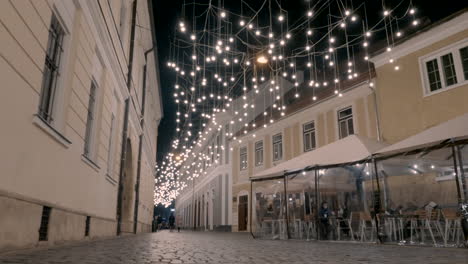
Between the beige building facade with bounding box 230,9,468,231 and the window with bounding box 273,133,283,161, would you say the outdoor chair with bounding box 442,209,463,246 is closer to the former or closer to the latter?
the beige building facade with bounding box 230,9,468,231

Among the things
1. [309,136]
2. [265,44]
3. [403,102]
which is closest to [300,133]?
[309,136]

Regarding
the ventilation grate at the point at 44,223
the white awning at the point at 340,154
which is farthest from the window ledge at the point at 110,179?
the white awning at the point at 340,154

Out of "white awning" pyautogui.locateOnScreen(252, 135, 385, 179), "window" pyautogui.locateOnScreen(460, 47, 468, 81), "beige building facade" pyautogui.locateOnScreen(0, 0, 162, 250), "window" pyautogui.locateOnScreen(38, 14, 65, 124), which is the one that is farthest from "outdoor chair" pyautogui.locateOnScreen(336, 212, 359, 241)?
"window" pyautogui.locateOnScreen(38, 14, 65, 124)

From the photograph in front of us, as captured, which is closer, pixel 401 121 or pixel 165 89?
pixel 401 121

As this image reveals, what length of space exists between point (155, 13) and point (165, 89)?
14572mm

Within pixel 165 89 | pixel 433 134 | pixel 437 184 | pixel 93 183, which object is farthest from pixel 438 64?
pixel 165 89

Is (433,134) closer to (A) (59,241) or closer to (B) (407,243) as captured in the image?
(B) (407,243)

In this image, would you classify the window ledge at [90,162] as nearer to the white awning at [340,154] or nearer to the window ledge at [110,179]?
the window ledge at [110,179]

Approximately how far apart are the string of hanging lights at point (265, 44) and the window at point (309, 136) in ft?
8.61

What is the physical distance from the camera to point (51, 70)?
6410 mm

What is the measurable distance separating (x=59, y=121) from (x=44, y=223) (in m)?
1.80

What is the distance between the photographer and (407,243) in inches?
353

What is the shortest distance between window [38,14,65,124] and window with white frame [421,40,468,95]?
1249 centimetres

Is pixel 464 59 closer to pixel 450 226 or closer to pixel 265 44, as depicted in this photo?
pixel 450 226
